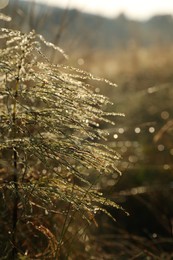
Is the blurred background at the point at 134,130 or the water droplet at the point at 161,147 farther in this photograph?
the water droplet at the point at 161,147

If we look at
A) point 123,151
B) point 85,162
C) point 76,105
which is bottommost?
point 123,151

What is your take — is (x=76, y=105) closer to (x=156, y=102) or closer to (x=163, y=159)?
(x=163, y=159)

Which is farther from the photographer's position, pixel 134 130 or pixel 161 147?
pixel 134 130

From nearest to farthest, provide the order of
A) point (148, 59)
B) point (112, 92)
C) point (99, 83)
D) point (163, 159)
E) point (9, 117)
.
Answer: point (9, 117)
point (163, 159)
point (112, 92)
point (99, 83)
point (148, 59)

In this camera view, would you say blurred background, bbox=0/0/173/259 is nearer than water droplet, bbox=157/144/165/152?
Yes

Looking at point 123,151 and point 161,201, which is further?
point 123,151

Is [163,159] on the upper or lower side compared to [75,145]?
lower

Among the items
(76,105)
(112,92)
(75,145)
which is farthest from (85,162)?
(112,92)

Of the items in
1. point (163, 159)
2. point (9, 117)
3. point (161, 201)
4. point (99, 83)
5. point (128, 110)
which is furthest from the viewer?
point (99, 83)
